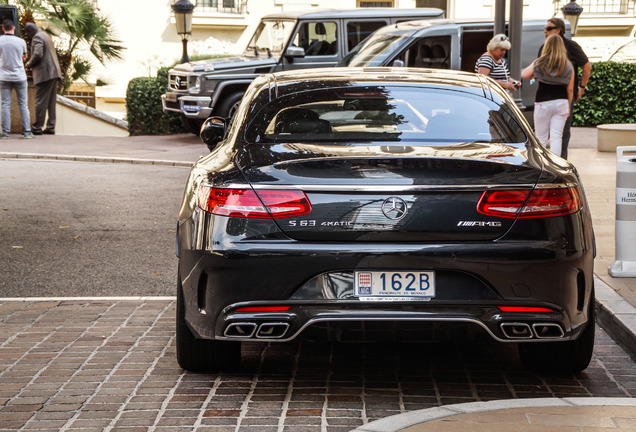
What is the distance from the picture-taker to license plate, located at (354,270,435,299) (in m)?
4.51

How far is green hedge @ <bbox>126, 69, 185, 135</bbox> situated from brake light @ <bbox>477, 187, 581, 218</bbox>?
16.3 metres

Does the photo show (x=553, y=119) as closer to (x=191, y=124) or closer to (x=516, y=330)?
(x=516, y=330)

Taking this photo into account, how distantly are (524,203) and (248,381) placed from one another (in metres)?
1.60

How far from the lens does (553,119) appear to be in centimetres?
1242

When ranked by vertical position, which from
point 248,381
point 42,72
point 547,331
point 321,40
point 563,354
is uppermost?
point 321,40

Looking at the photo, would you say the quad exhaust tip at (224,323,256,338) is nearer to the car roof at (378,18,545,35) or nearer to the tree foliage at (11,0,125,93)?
the car roof at (378,18,545,35)

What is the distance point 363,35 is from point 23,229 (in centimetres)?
981

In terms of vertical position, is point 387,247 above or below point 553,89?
below

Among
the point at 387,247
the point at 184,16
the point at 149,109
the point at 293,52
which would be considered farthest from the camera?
the point at 184,16

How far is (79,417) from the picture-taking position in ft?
14.8

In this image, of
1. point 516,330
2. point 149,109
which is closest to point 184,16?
point 149,109

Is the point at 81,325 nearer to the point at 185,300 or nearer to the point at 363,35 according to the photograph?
the point at 185,300

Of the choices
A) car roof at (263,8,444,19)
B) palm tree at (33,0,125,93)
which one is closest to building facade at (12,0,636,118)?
palm tree at (33,0,125,93)

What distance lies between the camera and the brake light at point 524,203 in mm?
4539
